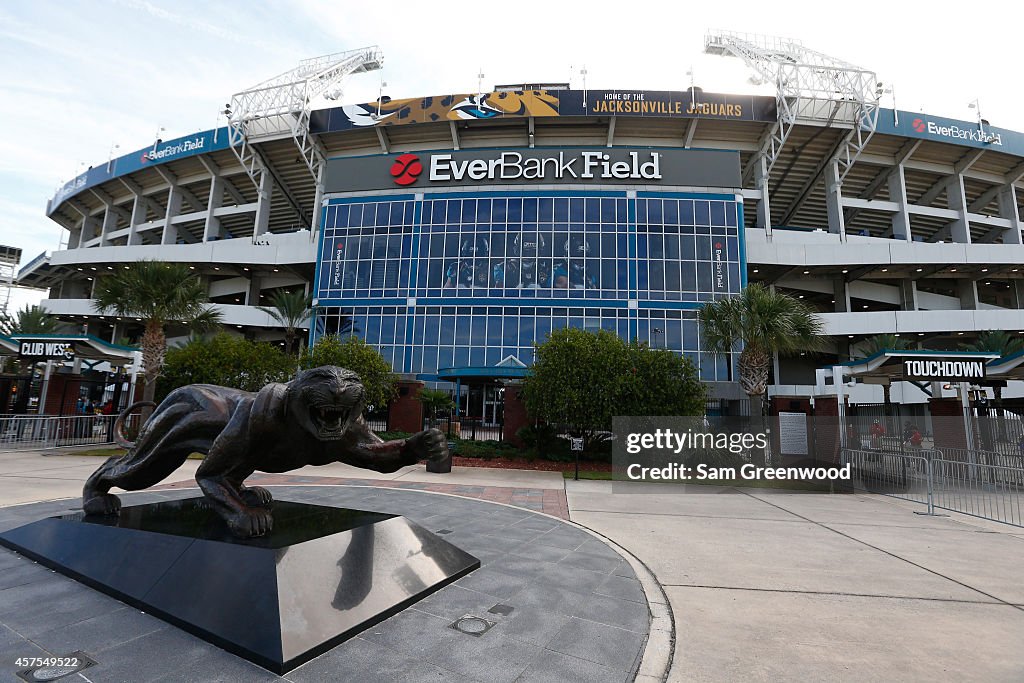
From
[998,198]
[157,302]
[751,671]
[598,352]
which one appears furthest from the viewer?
[998,198]

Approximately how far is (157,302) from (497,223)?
861 inches

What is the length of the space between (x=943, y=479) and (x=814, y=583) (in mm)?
10548

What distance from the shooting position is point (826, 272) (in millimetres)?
37938

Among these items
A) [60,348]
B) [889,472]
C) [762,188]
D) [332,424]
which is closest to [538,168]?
[762,188]

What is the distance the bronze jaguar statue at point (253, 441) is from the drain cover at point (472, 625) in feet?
4.48

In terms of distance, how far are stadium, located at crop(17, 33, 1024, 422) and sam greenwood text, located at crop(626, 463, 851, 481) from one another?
1437cm

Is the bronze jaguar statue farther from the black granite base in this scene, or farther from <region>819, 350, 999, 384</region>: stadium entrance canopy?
<region>819, 350, 999, 384</region>: stadium entrance canopy

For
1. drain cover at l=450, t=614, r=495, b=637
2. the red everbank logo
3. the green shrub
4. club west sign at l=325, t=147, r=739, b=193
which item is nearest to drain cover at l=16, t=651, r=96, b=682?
drain cover at l=450, t=614, r=495, b=637

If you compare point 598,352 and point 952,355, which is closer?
point 952,355

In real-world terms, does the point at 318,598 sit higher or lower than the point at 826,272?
lower

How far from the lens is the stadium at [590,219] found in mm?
33156

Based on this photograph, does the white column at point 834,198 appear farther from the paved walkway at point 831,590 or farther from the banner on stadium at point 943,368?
the paved walkway at point 831,590

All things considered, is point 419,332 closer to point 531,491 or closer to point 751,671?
point 531,491

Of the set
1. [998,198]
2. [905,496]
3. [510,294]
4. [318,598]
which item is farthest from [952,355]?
[998,198]
